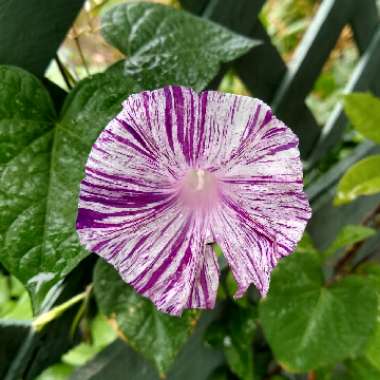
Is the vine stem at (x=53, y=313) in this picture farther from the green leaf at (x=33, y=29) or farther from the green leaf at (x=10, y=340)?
the green leaf at (x=33, y=29)

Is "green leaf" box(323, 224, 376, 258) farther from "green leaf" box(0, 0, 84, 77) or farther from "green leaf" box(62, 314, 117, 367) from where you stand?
"green leaf" box(0, 0, 84, 77)

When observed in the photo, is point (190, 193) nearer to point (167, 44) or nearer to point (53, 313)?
point (167, 44)

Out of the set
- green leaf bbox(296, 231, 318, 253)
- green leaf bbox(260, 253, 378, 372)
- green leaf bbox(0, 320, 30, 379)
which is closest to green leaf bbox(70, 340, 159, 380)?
green leaf bbox(0, 320, 30, 379)

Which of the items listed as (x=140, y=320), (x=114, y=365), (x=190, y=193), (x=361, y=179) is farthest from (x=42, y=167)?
(x=361, y=179)

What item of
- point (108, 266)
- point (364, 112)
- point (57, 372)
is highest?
point (364, 112)

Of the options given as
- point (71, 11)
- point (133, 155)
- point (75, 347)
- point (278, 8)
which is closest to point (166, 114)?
point (133, 155)
